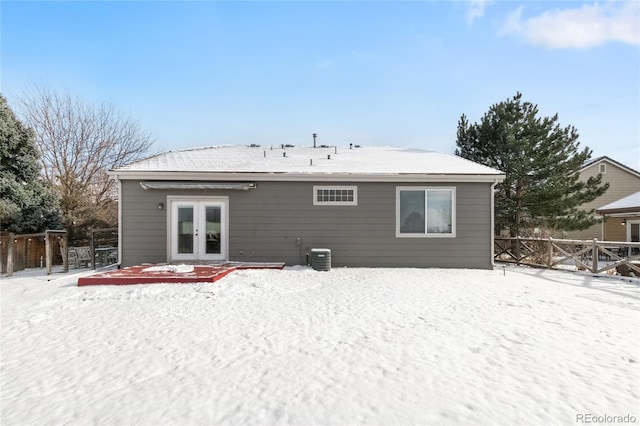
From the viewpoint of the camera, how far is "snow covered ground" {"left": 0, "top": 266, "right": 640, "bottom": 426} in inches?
106

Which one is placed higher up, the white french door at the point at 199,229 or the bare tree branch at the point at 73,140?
the bare tree branch at the point at 73,140

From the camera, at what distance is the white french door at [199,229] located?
9641mm

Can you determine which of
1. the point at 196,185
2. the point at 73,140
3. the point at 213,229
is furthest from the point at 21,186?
the point at 213,229

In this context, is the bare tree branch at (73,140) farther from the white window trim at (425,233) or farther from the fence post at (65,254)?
the white window trim at (425,233)

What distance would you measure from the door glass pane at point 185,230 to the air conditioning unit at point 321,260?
3.83 metres

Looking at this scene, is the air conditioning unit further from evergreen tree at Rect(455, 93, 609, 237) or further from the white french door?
evergreen tree at Rect(455, 93, 609, 237)

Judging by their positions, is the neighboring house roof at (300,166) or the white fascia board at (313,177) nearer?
the white fascia board at (313,177)

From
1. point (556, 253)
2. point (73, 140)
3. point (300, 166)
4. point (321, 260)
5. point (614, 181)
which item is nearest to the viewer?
point (321, 260)

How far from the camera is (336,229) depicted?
32.3ft

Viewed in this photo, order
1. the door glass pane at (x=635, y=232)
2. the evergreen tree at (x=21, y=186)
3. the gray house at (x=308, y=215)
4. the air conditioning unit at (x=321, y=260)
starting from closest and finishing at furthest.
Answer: the air conditioning unit at (x=321, y=260)
the gray house at (x=308, y=215)
the evergreen tree at (x=21, y=186)
the door glass pane at (x=635, y=232)

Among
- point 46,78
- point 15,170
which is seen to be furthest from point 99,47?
point 46,78

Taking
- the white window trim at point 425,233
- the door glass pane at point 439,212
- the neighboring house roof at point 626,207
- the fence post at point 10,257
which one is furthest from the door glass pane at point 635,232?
the fence post at point 10,257

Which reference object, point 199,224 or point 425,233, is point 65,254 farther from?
point 425,233

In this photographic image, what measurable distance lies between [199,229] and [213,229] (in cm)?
42
